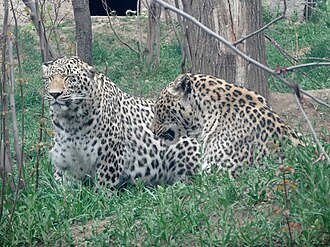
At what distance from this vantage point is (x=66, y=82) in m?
7.34

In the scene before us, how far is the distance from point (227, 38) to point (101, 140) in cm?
200

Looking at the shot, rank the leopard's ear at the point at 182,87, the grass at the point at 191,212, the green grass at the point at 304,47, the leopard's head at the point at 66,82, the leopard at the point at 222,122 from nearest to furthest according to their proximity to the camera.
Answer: the grass at the point at 191,212, the leopard at the point at 222,122, the leopard's ear at the point at 182,87, the leopard's head at the point at 66,82, the green grass at the point at 304,47

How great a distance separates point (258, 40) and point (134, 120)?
1817mm

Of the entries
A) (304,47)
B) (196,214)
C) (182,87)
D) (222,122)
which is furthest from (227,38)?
(304,47)

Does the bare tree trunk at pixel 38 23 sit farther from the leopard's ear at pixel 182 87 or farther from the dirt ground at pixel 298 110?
the dirt ground at pixel 298 110

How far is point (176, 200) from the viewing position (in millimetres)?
5891

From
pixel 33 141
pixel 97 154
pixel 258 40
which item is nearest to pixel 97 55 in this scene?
pixel 33 141

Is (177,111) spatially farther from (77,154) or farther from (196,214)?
(196,214)

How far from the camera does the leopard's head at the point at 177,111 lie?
7.16 metres

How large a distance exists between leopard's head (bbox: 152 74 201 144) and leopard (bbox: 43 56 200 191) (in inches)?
11.5

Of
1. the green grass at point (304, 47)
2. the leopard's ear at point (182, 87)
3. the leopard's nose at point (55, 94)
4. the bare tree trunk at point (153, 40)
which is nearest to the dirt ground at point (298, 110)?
the green grass at point (304, 47)

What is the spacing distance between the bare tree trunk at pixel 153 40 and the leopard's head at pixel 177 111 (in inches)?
239

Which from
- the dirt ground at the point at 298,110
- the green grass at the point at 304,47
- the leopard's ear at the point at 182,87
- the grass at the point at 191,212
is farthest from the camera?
the green grass at the point at 304,47

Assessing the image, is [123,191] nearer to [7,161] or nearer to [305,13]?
[7,161]
